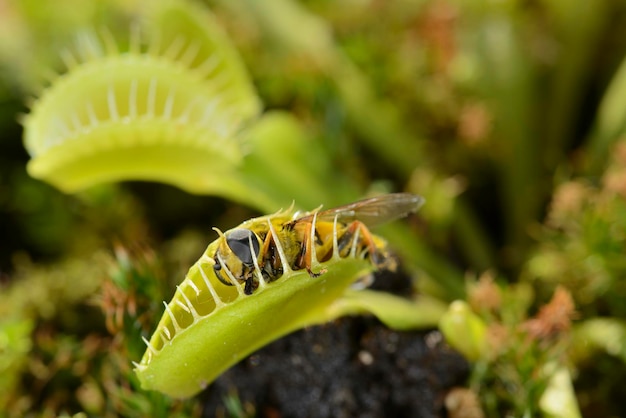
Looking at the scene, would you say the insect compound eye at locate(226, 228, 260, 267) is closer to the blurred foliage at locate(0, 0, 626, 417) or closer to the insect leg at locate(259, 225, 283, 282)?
the insect leg at locate(259, 225, 283, 282)

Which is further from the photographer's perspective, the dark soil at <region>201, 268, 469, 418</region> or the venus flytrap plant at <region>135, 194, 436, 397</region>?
the dark soil at <region>201, 268, 469, 418</region>

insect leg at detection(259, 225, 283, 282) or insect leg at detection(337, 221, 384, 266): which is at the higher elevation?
insect leg at detection(259, 225, 283, 282)

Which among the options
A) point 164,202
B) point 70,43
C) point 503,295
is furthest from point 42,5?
point 503,295

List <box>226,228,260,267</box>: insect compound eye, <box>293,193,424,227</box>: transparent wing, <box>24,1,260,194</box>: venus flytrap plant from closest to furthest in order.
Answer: <box>226,228,260,267</box>: insect compound eye < <box>293,193,424,227</box>: transparent wing < <box>24,1,260,194</box>: venus flytrap plant

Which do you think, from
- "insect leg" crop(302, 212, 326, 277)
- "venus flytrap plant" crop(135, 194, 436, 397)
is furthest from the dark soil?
"insect leg" crop(302, 212, 326, 277)

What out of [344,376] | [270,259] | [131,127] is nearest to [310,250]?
[270,259]

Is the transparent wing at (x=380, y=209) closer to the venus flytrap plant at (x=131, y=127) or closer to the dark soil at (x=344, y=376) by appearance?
the dark soil at (x=344, y=376)

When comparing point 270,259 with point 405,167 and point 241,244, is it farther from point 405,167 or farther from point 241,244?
A: point 405,167
